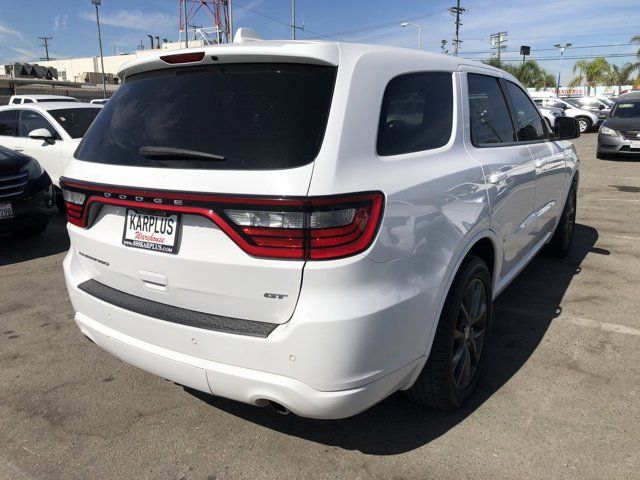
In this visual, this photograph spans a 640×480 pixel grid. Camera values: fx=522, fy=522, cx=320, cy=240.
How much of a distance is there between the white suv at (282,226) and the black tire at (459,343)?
0.04 feet

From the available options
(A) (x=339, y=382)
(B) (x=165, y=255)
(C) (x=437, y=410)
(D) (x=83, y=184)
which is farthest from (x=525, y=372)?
(D) (x=83, y=184)

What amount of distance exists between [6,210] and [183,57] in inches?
176

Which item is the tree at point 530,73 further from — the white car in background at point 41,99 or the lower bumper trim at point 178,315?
the lower bumper trim at point 178,315

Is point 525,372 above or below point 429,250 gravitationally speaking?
below

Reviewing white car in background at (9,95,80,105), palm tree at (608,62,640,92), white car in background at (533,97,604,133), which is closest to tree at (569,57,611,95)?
palm tree at (608,62,640,92)

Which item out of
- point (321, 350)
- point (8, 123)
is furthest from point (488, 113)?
point (8, 123)

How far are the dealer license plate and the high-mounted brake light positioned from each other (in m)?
4.32

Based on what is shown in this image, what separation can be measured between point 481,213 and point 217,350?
151cm

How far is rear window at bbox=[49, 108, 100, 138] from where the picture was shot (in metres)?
7.85

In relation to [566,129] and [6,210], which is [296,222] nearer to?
[566,129]

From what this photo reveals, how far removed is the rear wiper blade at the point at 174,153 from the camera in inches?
82.0

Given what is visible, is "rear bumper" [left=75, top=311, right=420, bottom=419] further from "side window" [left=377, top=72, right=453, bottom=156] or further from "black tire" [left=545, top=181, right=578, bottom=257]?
"black tire" [left=545, top=181, right=578, bottom=257]

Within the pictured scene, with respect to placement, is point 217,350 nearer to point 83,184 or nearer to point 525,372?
point 83,184

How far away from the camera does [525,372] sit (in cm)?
315
